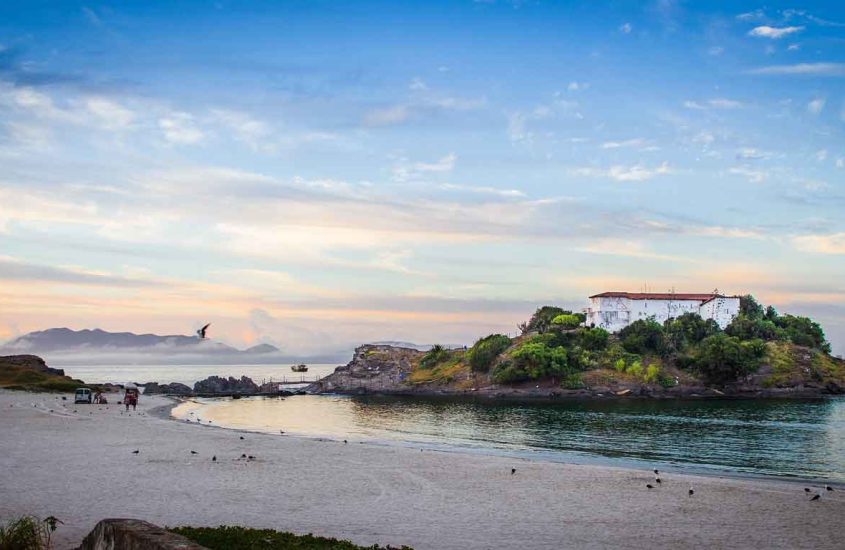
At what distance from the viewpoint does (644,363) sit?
155 meters

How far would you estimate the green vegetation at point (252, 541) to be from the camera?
1709 centimetres

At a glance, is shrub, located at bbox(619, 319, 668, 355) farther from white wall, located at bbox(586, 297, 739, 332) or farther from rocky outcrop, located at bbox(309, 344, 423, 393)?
rocky outcrop, located at bbox(309, 344, 423, 393)

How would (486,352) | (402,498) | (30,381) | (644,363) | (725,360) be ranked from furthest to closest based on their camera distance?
(486,352) < (644,363) < (725,360) < (30,381) < (402,498)

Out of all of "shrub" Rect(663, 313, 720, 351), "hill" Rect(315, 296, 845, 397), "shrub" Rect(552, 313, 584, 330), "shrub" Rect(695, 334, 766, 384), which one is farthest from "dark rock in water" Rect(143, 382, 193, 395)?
"shrub" Rect(695, 334, 766, 384)

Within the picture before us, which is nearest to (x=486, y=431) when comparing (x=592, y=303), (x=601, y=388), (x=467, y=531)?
(x=467, y=531)

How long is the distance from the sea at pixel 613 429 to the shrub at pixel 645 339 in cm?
2905

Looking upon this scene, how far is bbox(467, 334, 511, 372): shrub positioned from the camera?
6594 inches

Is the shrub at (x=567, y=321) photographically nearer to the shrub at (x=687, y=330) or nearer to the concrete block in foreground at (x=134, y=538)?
the shrub at (x=687, y=330)

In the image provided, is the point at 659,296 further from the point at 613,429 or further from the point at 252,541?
the point at 252,541

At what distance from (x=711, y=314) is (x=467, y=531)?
159425mm

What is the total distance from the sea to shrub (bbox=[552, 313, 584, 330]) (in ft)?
150

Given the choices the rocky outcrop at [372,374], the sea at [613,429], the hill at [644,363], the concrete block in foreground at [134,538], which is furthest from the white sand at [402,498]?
the rocky outcrop at [372,374]

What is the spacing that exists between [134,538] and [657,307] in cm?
16999

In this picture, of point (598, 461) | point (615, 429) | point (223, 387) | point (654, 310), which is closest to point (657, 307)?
point (654, 310)
